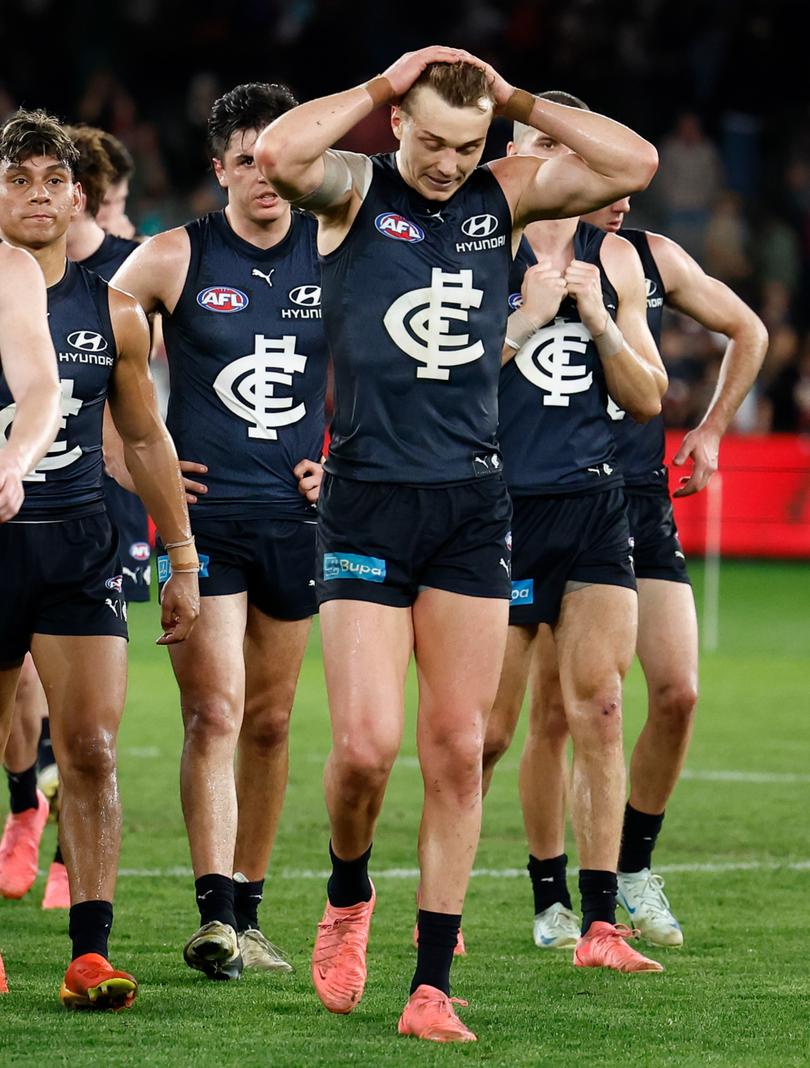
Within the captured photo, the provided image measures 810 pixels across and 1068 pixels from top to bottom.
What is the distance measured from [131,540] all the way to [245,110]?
2335 millimetres

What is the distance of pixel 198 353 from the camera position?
6395 mm

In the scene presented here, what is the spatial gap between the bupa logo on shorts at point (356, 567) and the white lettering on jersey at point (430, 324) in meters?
0.53

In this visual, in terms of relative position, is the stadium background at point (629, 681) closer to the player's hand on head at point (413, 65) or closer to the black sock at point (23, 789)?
the black sock at point (23, 789)

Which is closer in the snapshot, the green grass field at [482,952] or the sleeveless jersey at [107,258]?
the green grass field at [482,952]

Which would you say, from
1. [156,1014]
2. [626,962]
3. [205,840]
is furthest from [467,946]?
[156,1014]

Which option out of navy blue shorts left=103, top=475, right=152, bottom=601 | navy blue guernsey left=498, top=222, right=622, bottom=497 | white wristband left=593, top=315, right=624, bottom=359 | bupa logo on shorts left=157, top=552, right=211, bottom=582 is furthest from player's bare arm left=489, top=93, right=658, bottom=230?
navy blue shorts left=103, top=475, right=152, bottom=601

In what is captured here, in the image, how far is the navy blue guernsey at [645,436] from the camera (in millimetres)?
7086

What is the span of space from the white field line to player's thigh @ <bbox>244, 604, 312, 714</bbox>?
153 cm

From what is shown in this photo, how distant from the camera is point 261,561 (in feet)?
20.9

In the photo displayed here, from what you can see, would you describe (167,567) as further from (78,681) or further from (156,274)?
(156,274)

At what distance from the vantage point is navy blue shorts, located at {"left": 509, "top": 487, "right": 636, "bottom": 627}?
6422 millimetres

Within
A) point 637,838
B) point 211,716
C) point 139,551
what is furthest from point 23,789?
point 637,838

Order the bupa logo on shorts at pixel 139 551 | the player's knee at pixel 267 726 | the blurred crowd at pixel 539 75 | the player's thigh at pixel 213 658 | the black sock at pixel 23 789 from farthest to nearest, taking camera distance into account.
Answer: the blurred crowd at pixel 539 75, the bupa logo on shorts at pixel 139 551, the black sock at pixel 23 789, the player's knee at pixel 267 726, the player's thigh at pixel 213 658

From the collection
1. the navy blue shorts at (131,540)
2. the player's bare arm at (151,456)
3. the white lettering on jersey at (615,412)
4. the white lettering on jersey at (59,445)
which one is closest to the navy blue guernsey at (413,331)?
the player's bare arm at (151,456)
